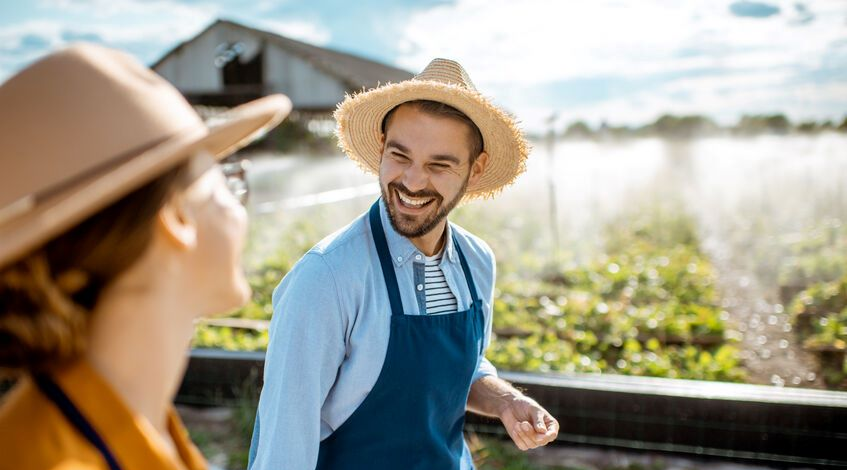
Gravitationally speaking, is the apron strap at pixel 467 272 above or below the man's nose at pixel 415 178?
below

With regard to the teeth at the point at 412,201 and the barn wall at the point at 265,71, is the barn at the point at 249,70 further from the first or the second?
the teeth at the point at 412,201

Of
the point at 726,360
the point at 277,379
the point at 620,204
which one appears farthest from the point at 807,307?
the point at 277,379

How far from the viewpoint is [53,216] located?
30.1 inches

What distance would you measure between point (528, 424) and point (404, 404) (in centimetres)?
33

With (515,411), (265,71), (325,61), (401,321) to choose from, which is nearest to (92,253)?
(401,321)

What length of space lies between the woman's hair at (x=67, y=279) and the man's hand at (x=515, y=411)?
123 cm

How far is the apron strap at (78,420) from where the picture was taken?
0.83 meters

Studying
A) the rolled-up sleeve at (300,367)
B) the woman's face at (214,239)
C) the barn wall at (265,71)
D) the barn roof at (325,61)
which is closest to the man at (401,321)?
the rolled-up sleeve at (300,367)

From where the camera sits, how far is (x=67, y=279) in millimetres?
814

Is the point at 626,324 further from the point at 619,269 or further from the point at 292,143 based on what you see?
the point at 292,143

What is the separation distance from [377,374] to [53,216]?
3.58ft

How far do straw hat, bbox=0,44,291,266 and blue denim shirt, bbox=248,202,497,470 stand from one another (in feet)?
2.74

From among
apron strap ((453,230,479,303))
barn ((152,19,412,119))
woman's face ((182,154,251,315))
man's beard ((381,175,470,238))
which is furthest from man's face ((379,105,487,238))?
barn ((152,19,412,119))

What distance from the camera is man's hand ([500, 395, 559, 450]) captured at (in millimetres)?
1814
